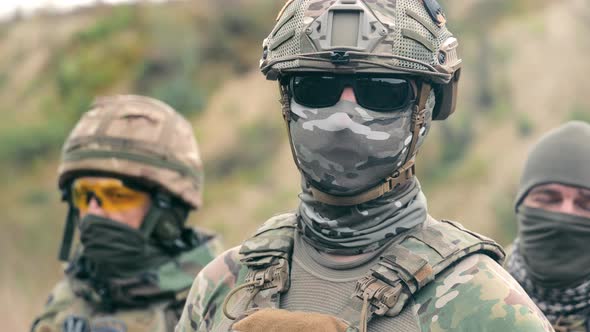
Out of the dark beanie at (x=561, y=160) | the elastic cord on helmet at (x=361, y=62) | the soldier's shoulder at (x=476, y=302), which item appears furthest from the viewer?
the dark beanie at (x=561, y=160)

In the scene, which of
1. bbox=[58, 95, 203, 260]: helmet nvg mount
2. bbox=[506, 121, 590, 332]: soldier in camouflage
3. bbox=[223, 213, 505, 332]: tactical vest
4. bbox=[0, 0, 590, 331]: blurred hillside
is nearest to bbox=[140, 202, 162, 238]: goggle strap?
bbox=[58, 95, 203, 260]: helmet nvg mount

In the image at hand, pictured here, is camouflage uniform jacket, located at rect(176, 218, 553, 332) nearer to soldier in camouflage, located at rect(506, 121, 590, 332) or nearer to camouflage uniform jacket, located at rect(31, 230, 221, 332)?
soldier in camouflage, located at rect(506, 121, 590, 332)

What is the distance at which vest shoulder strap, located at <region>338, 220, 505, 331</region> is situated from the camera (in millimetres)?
3152

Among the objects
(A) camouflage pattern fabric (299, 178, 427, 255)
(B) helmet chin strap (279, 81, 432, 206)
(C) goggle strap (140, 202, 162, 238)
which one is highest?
(B) helmet chin strap (279, 81, 432, 206)

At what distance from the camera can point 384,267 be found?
3.22 meters

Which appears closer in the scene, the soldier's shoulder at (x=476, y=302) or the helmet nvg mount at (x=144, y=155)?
the soldier's shoulder at (x=476, y=302)

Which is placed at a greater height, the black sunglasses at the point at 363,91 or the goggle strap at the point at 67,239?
the black sunglasses at the point at 363,91

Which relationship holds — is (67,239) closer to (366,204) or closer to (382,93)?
(366,204)

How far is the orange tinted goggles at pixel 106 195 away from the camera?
6379mm

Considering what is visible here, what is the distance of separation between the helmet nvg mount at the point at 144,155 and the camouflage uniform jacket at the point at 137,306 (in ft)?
0.80

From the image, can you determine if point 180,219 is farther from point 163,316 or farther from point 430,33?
point 430,33

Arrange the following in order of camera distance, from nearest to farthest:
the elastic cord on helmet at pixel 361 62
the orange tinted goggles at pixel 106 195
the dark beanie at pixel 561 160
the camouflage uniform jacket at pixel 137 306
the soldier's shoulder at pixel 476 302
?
the soldier's shoulder at pixel 476 302 < the elastic cord on helmet at pixel 361 62 < the dark beanie at pixel 561 160 < the camouflage uniform jacket at pixel 137 306 < the orange tinted goggles at pixel 106 195

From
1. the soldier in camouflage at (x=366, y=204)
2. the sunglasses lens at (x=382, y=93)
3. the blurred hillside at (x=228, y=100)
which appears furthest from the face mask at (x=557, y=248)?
the blurred hillside at (x=228, y=100)

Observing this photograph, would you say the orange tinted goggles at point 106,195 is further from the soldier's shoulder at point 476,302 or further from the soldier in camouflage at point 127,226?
the soldier's shoulder at point 476,302
